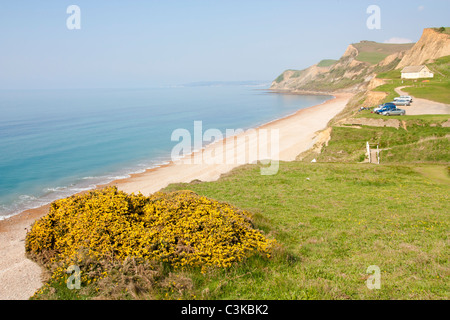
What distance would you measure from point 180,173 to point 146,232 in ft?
94.7

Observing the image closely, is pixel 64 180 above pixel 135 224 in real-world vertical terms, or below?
below

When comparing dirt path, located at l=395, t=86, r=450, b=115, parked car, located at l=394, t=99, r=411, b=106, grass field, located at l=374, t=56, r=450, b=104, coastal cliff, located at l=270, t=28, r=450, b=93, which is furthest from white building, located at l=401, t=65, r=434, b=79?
parked car, located at l=394, t=99, r=411, b=106

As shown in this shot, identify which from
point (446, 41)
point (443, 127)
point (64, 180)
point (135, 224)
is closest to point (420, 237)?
point (135, 224)

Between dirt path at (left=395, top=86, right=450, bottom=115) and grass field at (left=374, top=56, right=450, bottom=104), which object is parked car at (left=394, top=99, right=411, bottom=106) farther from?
grass field at (left=374, top=56, right=450, bottom=104)

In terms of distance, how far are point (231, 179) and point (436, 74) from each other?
249 feet

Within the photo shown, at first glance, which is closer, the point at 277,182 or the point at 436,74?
the point at 277,182

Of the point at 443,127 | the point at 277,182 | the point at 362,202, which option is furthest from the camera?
the point at 443,127

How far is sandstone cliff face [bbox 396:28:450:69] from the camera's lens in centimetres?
9162

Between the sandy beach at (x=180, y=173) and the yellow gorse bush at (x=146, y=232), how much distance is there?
3.65 feet

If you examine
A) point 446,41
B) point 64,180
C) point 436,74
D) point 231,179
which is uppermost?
point 446,41

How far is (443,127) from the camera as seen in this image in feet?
106

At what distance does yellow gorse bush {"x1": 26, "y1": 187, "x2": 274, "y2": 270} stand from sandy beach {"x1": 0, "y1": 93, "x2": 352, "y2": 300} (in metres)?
1.11
